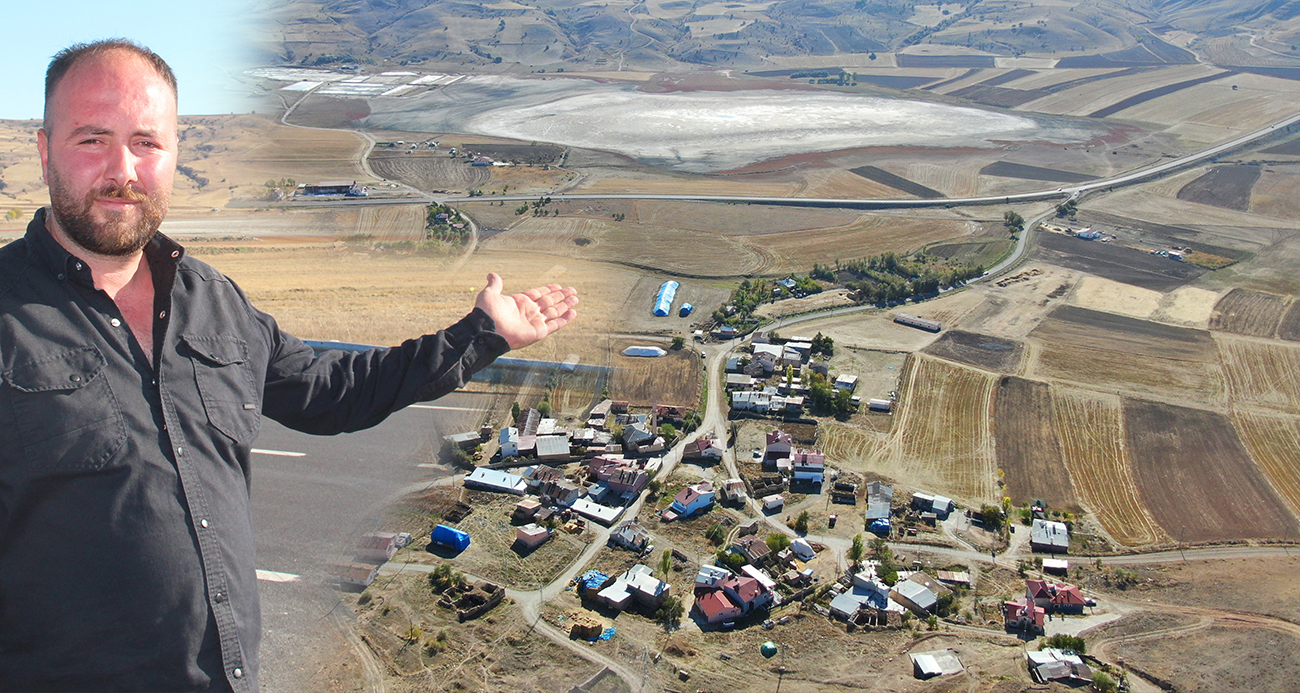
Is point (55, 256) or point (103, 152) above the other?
point (103, 152)

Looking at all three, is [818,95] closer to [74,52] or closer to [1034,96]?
[1034,96]

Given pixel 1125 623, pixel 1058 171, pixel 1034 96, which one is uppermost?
pixel 1034 96

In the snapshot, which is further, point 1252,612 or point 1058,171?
point 1058,171

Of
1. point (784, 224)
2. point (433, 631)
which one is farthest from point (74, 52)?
point (784, 224)

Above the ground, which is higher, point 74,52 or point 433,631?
point 74,52

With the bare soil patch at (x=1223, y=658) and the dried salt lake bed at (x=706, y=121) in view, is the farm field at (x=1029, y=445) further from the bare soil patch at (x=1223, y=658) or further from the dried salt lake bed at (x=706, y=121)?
the dried salt lake bed at (x=706, y=121)

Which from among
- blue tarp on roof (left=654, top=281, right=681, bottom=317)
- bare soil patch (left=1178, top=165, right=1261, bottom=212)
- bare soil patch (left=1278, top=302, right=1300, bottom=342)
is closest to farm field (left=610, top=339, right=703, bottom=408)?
blue tarp on roof (left=654, top=281, right=681, bottom=317)

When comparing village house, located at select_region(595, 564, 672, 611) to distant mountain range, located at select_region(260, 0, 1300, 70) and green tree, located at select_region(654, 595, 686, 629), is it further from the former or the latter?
distant mountain range, located at select_region(260, 0, 1300, 70)

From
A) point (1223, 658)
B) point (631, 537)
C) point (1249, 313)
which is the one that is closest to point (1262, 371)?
point (1249, 313)

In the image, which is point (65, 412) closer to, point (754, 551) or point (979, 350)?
point (754, 551)
